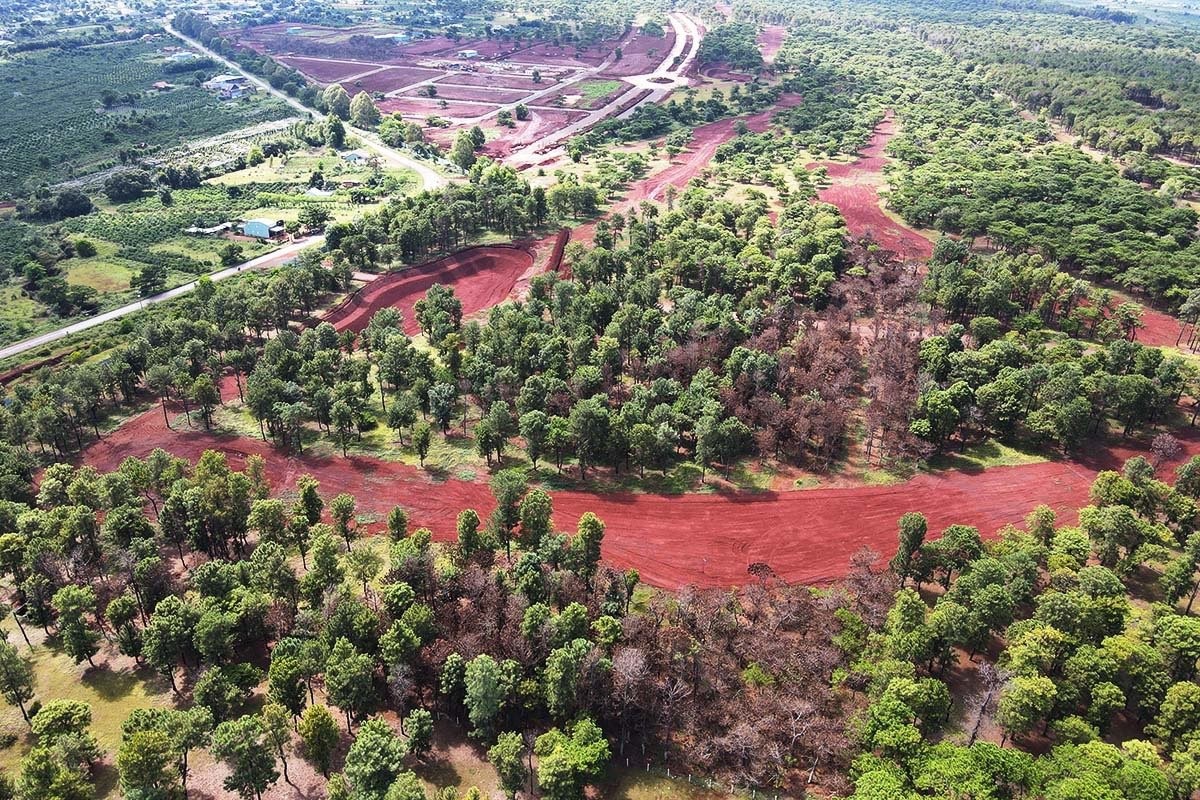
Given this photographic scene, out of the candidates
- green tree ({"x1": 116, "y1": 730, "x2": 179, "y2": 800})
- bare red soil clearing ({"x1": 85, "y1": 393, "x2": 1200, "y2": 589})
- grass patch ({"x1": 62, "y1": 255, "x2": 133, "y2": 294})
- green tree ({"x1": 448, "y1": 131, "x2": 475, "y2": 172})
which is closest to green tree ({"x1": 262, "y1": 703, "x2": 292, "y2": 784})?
green tree ({"x1": 116, "y1": 730, "x2": 179, "y2": 800})

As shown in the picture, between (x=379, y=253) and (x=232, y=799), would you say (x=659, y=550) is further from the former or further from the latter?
(x=379, y=253)

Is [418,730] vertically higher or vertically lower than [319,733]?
lower

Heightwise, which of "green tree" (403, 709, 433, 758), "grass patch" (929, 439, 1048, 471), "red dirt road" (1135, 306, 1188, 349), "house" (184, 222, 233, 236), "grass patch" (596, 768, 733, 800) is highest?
"red dirt road" (1135, 306, 1188, 349)

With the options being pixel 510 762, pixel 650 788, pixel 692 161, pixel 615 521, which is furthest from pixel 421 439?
pixel 692 161

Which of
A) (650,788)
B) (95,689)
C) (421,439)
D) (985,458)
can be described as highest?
(985,458)

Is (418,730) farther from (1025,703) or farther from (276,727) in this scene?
(1025,703)

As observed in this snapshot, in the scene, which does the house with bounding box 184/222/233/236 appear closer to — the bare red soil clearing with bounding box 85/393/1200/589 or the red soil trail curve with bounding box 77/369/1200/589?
the red soil trail curve with bounding box 77/369/1200/589
